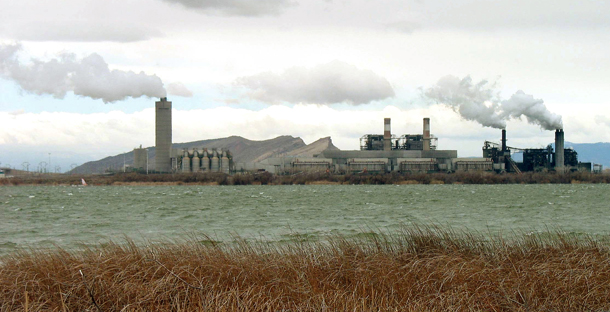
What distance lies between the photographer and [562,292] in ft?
29.1

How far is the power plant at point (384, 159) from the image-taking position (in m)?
119

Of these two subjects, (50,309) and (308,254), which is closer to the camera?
(50,309)

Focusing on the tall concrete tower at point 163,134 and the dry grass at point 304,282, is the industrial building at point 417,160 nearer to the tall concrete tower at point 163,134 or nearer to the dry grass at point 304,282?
the tall concrete tower at point 163,134

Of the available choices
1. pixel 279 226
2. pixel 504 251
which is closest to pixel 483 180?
pixel 279 226

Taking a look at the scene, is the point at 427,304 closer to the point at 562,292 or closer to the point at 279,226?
the point at 562,292

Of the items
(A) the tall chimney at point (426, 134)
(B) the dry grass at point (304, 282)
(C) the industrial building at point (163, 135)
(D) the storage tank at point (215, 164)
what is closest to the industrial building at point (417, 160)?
(A) the tall chimney at point (426, 134)

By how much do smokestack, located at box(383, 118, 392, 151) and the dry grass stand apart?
117653 millimetres

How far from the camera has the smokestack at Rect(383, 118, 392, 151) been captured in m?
128

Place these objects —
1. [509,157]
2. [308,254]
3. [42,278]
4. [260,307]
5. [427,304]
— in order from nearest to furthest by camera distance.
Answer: [260,307]
[427,304]
[42,278]
[308,254]
[509,157]

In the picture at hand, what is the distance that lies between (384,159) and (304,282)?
115601mm

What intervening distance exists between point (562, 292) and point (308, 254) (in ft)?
14.2

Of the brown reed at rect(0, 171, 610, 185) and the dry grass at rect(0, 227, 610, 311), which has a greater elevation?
the dry grass at rect(0, 227, 610, 311)

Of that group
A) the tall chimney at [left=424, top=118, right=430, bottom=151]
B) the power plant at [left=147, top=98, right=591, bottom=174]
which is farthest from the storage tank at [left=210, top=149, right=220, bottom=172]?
the tall chimney at [left=424, top=118, right=430, bottom=151]

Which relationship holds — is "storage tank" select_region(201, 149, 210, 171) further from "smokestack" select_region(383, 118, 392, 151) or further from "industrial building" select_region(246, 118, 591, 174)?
"smokestack" select_region(383, 118, 392, 151)
